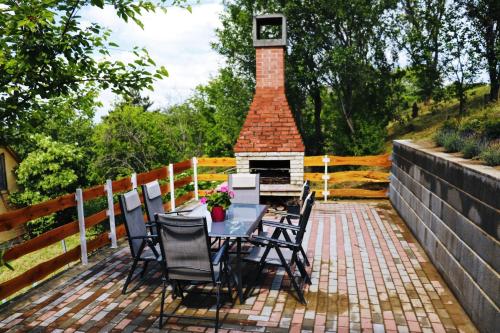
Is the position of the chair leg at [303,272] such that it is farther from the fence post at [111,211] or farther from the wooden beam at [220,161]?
the wooden beam at [220,161]

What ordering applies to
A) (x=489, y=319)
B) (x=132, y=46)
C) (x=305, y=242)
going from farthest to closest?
1. (x=305, y=242)
2. (x=132, y=46)
3. (x=489, y=319)

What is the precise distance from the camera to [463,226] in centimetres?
392

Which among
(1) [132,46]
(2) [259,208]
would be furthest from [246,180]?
(1) [132,46]

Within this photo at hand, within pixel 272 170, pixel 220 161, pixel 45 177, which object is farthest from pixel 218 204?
pixel 45 177

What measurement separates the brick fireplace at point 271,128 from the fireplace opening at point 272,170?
0.58 ft

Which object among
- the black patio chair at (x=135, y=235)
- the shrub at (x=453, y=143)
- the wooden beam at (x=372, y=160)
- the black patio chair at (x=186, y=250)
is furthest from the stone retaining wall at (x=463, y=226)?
the black patio chair at (x=135, y=235)

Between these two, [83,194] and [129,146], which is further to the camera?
[129,146]

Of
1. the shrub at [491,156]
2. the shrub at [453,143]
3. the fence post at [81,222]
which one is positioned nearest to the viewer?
the shrub at [491,156]

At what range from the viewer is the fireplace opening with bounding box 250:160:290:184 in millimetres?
9388

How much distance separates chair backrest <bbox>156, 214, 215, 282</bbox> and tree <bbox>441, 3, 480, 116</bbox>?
48.9ft

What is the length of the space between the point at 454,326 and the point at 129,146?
23.6 meters

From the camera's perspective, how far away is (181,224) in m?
3.37

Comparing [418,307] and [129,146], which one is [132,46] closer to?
[418,307]

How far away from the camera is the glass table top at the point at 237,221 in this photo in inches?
157
